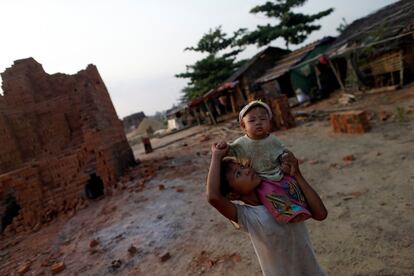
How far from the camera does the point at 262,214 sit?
5.17 ft

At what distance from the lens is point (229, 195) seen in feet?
5.41

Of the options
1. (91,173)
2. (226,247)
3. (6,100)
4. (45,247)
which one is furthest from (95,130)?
(226,247)

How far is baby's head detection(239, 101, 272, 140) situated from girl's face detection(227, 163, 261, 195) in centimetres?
22

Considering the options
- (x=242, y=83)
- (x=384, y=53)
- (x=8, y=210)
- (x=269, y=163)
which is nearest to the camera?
(x=269, y=163)

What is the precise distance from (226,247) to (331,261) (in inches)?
52.1

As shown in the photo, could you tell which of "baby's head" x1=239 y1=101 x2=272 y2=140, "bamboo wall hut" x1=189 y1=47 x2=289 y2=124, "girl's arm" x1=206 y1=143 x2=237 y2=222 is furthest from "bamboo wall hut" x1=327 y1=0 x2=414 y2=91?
"girl's arm" x1=206 y1=143 x2=237 y2=222

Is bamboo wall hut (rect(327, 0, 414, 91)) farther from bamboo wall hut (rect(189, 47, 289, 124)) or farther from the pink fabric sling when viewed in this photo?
the pink fabric sling

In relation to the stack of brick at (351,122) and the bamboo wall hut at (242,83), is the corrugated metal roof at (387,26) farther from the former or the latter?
the bamboo wall hut at (242,83)

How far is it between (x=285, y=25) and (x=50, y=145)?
21.9 metres

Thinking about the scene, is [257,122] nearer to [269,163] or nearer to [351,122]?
[269,163]

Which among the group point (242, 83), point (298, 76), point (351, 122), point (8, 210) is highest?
point (242, 83)

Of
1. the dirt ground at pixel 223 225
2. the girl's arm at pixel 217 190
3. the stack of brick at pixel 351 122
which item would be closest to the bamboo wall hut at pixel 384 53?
the dirt ground at pixel 223 225

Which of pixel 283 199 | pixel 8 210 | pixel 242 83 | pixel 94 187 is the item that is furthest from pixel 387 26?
pixel 8 210

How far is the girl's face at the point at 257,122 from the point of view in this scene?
1630 millimetres
